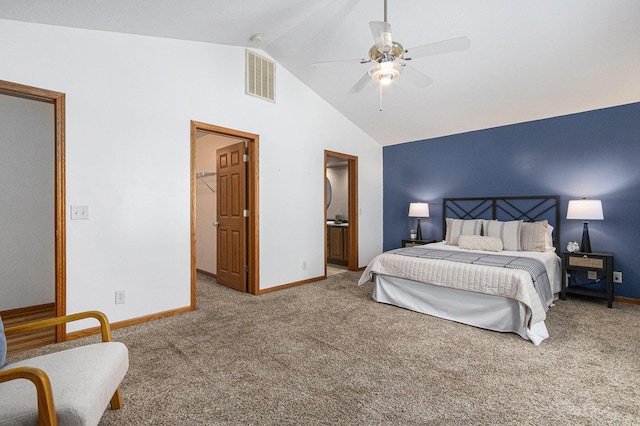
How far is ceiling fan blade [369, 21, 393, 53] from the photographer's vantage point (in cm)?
233

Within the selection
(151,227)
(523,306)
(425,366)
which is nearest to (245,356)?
(425,366)

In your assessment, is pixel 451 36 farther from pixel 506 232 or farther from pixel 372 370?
pixel 372 370

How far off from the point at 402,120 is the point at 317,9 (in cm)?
241

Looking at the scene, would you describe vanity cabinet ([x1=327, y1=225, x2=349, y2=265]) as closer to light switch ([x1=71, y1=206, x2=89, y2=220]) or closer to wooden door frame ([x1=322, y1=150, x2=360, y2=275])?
wooden door frame ([x1=322, y1=150, x2=360, y2=275])

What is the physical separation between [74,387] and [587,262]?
4785mm

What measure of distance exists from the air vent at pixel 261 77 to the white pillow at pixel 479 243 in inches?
127

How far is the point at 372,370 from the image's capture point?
2225 millimetres

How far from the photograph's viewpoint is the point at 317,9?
3.27 meters

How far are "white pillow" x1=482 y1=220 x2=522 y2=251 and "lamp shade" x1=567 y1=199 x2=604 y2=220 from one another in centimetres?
59

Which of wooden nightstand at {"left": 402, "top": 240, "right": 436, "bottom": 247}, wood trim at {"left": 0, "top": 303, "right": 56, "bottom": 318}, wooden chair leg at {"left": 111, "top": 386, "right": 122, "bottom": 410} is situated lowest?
wood trim at {"left": 0, "top": 303, "right": 56, "bottom": 318}

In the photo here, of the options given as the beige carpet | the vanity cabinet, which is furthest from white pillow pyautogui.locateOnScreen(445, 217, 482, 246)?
the vanity cabinet

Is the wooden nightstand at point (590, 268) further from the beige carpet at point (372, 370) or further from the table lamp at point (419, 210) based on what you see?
the table lamp at point (419, 210)

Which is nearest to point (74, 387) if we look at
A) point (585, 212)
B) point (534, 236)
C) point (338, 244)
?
point (534, 236)

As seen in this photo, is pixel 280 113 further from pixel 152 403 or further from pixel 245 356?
pixel 152 403
